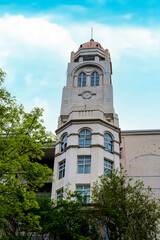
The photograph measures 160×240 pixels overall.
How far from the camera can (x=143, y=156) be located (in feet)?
100.0

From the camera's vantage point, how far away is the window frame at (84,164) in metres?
23.8

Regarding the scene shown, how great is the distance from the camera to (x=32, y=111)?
55.3ft

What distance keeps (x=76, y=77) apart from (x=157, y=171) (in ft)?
42.6

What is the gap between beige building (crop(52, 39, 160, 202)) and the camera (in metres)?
24.0

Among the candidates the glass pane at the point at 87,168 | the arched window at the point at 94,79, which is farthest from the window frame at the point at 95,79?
the glass pane at the point at 87,168

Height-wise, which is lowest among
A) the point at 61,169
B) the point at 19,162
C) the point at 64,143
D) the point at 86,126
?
the point at 19,162

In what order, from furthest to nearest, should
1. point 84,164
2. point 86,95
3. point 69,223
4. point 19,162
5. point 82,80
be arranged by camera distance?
point 82,80 < point 86,95 < point 84,164 < point 69,223 < point 19,162

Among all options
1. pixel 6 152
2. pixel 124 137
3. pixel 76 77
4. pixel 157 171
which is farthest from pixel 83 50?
pixel 6 152

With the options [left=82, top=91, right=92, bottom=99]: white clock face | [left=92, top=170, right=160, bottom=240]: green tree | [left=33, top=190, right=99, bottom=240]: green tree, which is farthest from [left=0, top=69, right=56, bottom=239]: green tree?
[left=82, top=91, right=92, bottom=99]: white clock face

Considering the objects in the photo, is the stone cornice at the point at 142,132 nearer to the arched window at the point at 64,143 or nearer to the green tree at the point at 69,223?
the arched window at the point at 64,143

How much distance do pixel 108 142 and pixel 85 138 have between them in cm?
210

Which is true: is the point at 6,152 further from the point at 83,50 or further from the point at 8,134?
the point at 83,50

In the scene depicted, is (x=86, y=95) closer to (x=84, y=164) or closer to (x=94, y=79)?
(x=94, y=79)

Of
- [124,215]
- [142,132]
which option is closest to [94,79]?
[142,132]
